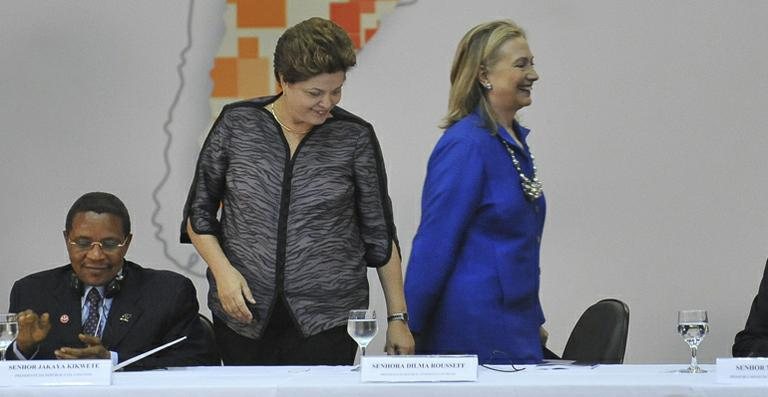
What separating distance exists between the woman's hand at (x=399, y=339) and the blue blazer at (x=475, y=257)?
0.05 m

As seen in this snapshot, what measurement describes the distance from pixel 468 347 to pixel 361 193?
0.46 meters

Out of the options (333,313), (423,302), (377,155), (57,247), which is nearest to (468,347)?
(423,302)

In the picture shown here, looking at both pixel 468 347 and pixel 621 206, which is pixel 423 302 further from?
pixel 621 206

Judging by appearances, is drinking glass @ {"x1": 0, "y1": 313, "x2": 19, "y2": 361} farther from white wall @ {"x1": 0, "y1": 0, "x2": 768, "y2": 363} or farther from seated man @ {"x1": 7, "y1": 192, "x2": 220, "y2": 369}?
white wall @ {"x1": 0, "y1": 0, "x2": 768, "y2": 363}

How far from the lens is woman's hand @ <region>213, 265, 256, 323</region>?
2.79 meters

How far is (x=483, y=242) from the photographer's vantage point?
9.47ft

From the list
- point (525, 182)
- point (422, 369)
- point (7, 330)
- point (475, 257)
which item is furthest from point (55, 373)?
point (525, 182)

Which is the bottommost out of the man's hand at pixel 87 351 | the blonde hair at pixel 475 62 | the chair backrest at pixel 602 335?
the chair backrest at pixel 602 335

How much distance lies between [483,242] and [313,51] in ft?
1.95

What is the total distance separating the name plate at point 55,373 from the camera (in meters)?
2.27

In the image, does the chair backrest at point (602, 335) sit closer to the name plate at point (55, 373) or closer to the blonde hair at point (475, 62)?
the blonde hair at point (475, 62)

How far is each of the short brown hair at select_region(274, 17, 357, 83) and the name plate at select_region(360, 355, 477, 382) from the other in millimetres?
864

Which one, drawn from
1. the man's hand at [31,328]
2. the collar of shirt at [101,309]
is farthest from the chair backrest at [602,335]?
the man's hand at [31,328]

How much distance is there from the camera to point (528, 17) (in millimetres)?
4121
